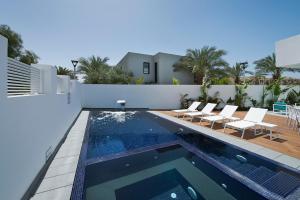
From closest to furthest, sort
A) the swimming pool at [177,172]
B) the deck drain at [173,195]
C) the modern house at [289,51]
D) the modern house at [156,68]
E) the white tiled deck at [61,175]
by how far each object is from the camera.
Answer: the white tiled deck at [61,175] < the deck drain at [173,195] < the swimming pool at [177,172] < the modern house at [289,51] < the modern house at [156,68]

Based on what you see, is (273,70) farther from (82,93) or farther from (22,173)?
(22,173)

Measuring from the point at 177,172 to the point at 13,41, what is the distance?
28.2m

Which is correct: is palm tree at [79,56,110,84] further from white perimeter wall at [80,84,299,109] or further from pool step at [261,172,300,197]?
pool step at [261,172,300,197]

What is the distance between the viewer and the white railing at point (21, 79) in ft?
10.9

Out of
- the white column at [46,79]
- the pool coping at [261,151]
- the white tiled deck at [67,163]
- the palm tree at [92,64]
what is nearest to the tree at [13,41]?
the palm tree at [92,64]

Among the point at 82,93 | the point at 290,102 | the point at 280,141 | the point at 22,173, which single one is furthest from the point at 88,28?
the point at 290,102

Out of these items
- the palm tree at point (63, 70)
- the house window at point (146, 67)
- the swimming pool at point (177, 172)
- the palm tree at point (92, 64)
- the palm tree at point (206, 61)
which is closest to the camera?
the swimming pool at point (177, 172)

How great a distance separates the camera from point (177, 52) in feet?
87.0

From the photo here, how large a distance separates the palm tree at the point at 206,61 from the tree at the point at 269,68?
758 cm

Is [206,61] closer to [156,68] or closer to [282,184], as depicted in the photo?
[156,68]

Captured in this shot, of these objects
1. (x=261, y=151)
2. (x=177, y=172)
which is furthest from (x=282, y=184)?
(x=177, y=172)

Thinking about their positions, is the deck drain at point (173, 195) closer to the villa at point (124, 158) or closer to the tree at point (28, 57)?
the villa at point (124, 158)

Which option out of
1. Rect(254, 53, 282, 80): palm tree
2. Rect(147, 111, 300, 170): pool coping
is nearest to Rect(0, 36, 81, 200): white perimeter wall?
Rect(147, 111, 300, 170): pool coping

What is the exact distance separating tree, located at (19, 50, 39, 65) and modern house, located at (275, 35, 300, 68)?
2783cm
